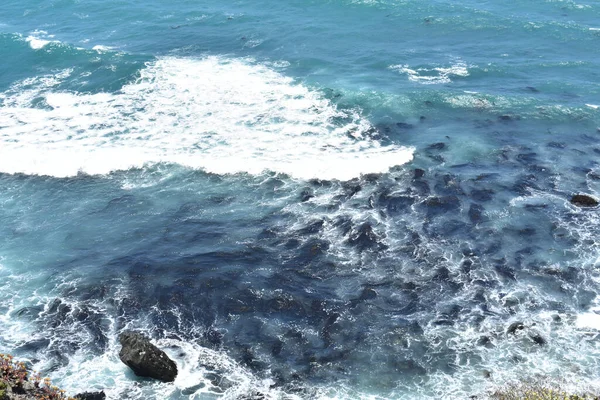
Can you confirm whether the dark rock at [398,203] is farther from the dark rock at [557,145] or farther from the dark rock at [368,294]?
the dark rock at [557,145]

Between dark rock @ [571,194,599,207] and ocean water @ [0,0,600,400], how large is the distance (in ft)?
2.67

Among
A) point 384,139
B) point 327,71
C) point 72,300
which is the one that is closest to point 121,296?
point 72,300

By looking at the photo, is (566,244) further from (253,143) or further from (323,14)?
(323,14)

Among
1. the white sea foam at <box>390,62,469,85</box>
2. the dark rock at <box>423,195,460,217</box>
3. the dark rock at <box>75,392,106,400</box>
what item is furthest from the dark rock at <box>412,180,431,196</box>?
the dark rock at <box>75,392,106,400</box>

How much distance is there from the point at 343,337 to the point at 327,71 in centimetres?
3944

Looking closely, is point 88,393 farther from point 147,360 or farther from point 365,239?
point 365,239

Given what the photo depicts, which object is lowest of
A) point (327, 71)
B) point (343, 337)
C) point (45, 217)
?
point (343, 337)

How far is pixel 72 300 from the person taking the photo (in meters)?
32.4

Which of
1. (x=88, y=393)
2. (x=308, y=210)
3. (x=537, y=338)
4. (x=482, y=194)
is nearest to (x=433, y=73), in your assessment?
(x=482, y=194)

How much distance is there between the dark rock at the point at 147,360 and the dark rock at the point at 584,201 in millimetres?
29809

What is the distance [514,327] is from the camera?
29.5m

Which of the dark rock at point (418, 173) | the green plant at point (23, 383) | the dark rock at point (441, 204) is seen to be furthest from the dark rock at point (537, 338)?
the green plant at point (23, 383)

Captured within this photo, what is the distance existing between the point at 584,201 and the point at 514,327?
1454 centimetres

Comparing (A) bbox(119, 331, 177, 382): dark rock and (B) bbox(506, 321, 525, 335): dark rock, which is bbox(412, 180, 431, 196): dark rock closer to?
(B) bbox(506, 321, 525, 335): dark rock
